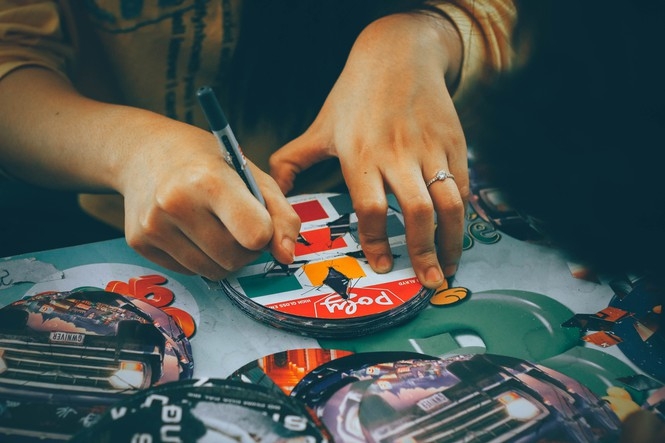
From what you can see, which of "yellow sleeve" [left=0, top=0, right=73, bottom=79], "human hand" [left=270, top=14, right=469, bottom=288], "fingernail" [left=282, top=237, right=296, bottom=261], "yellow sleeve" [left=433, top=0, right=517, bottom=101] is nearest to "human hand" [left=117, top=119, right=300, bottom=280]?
"fingernail" [left=282, top=237, right=296, bottom=261]

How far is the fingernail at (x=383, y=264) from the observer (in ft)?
1.83

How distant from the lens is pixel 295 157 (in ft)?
2.19

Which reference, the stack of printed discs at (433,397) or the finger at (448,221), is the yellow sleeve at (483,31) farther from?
the stack of printed discs at (433,397)

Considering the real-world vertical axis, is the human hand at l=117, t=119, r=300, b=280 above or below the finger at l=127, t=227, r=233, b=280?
above

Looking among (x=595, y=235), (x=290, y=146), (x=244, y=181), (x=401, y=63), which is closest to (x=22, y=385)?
(x=244, y=181)

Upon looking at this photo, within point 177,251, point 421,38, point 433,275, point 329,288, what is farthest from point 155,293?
point 421,38

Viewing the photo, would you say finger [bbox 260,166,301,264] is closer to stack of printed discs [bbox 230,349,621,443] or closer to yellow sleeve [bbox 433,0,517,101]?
stack of printed discs [bbox 230,349,621,443]

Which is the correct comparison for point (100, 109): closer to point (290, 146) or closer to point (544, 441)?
point (290, 146)

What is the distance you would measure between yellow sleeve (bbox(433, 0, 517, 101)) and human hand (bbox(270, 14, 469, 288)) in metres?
0.04

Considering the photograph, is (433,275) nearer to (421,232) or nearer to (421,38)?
(421,232)

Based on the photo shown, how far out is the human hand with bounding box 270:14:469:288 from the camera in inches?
22.3

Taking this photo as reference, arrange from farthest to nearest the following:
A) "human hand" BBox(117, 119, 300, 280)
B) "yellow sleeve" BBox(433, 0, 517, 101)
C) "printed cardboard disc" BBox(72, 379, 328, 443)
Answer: "yellow sleeve" BBox(433, 0, 517, 101) → "human hand" BBox(117, 119, 300, 280) → "printed cardboard disc" BBox(72, 379, 328, 443)

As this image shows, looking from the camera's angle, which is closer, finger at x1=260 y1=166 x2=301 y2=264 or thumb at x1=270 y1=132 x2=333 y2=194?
finger at x1=260 y1=166 x2=301 y2=264

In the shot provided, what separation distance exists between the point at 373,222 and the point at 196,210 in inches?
7.0
